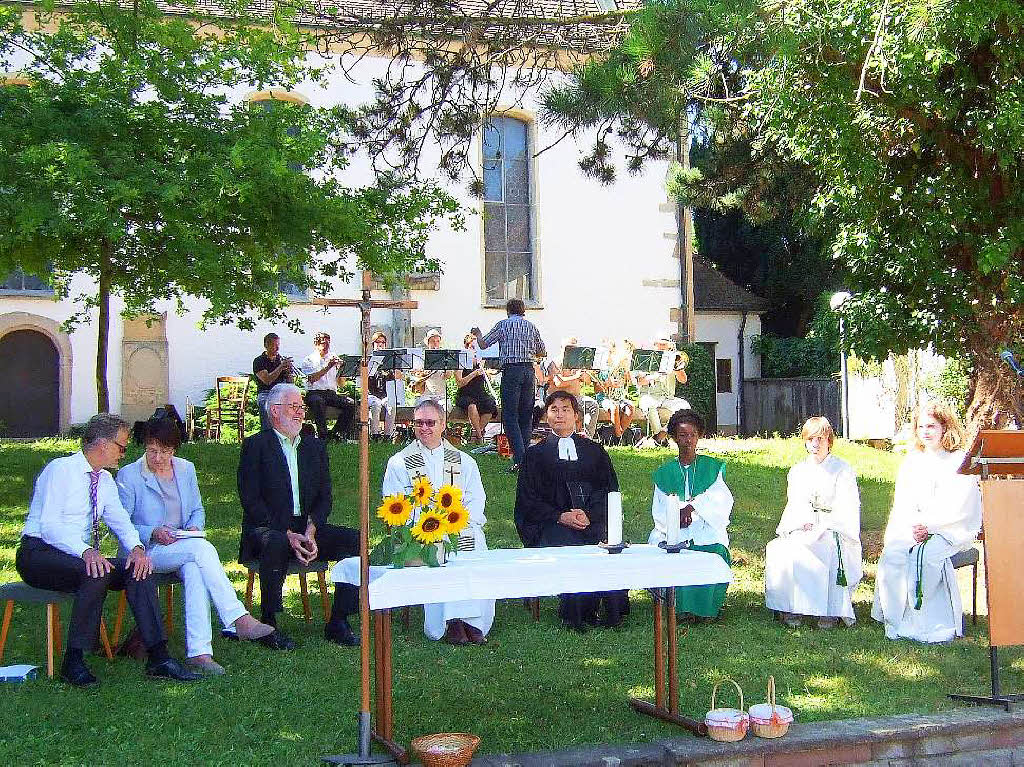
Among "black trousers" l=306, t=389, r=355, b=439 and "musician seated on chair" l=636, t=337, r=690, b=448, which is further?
"musician seated on chair" l=636, t=337, r=690, b=448

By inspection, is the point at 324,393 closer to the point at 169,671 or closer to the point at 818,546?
the point at 818,546

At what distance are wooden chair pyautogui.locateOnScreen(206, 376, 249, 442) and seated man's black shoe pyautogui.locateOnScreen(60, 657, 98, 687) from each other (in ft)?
37.0

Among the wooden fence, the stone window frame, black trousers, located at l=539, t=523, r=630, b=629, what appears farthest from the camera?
the wooden fence

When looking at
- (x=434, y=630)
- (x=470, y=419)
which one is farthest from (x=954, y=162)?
(x=470, y=419)

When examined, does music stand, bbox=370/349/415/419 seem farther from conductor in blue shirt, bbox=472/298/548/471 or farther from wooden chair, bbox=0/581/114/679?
wooden chair, bbox=0/581/114/679

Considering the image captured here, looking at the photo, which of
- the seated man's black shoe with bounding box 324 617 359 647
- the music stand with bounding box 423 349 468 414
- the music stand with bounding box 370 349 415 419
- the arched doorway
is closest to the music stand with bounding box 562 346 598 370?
the music stand with bounding box 423 349 468 414

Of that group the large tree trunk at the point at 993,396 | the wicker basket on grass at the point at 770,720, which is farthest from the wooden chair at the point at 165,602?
the large tree trunk at the point at 993,396

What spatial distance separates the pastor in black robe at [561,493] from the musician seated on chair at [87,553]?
2.71 m

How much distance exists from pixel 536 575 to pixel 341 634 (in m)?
2.33

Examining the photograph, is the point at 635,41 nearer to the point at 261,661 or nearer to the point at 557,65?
the point at 557,65

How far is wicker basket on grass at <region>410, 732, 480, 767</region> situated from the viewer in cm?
491

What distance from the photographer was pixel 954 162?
9.42 m

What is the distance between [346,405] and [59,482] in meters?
9.38

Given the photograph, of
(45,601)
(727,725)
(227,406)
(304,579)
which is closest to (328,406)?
(227,406)
